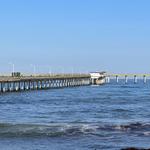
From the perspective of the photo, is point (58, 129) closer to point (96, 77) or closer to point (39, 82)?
point (39, 82)

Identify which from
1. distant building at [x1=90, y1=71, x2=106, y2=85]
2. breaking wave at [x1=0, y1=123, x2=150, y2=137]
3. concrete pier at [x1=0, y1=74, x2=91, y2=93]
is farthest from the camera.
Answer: distant building at [x1=90, y1=71, x2=106, y2=85]

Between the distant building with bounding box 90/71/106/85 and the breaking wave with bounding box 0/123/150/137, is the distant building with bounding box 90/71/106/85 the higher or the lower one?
the higher one

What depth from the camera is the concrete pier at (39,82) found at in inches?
4098

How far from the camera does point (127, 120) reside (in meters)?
42.1

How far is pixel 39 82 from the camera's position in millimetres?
129625

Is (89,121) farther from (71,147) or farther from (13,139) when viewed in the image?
(71,147)

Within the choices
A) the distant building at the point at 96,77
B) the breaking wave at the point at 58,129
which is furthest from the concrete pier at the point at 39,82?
the breaking wave at the point at 58,129

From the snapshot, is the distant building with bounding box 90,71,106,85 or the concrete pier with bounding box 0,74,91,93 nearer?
the concrete pier with bounding box 0,74,91,93

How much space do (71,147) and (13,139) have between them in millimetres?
4476

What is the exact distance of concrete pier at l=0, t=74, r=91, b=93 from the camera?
10409 cm

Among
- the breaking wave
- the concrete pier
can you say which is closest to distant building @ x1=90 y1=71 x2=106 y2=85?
the concrete pier

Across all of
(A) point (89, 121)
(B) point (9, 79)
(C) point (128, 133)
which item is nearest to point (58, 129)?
(C) point (128, 133)

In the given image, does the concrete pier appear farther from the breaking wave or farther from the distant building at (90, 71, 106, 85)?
the breaking wave

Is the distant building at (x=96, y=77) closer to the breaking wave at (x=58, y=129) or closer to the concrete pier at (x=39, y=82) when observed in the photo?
the concrete pier at (x=39, y=82)
